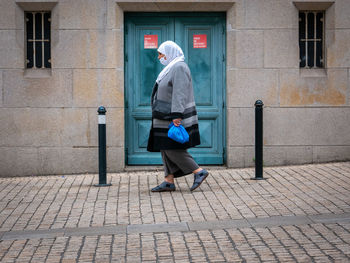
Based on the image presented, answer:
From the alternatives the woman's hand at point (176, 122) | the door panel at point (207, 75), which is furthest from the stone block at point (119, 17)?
the woman's hand at point (176, 122)

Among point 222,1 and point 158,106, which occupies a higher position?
point 222,1

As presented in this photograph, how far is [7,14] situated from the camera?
31.7 ft

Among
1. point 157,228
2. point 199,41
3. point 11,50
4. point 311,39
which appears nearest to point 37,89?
point 11,50

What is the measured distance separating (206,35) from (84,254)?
18.7ft

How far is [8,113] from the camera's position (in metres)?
9.75

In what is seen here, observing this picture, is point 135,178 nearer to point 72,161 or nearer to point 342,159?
point 72,161

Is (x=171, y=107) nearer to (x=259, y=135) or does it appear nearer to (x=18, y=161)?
(x=259, y=135)

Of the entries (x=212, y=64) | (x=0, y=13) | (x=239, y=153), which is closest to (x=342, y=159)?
(x=239, y=153)

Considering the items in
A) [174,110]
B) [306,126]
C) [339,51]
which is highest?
[339,51]

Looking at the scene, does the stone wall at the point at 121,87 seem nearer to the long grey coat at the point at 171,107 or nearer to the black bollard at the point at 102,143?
the black bollard at the point at 102,143

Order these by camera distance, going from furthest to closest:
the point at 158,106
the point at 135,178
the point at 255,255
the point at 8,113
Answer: the point at 8,113, the point at 135,178, the point at 158,106, the point at 255,255

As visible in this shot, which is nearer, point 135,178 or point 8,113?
point 135,178

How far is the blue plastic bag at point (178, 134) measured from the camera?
7.32 metres

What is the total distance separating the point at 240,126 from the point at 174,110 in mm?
2706
